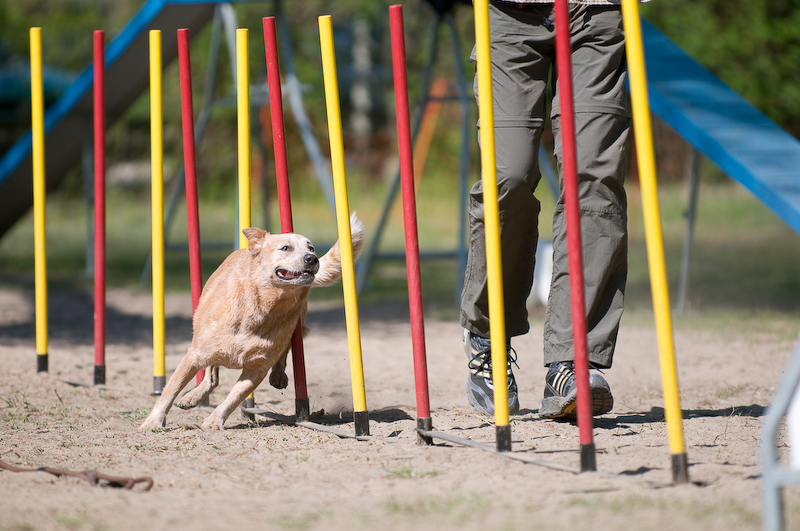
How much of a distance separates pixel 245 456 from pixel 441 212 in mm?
11599

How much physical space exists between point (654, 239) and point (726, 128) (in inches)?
126

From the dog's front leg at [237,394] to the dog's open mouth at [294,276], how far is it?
36 centimetres

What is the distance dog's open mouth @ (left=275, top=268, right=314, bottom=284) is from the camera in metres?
2.85

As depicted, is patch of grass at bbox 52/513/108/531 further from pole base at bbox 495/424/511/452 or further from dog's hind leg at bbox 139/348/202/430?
pole base at bbox 495/424/511/452

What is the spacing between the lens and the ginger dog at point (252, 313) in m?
2.88

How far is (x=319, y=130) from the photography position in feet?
56.2

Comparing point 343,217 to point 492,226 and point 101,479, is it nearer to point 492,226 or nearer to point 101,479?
point 492,226

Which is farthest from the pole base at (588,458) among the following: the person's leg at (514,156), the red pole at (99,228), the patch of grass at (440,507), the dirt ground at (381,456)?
the red pole at (99,228)

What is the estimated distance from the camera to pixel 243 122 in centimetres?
316

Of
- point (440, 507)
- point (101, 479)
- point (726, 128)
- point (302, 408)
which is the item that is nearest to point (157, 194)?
point (302, 408)

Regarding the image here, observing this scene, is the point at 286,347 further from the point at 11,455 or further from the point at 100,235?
the point at 100,235

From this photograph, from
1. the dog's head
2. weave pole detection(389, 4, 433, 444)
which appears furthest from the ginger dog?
weave pole detection(389, 4, 433, 444)

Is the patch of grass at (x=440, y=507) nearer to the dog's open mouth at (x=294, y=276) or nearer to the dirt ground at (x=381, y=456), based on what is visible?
the dirt ground at (x=381, y=456)

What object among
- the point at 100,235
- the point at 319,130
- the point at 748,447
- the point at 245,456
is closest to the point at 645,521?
the point at 748,447
